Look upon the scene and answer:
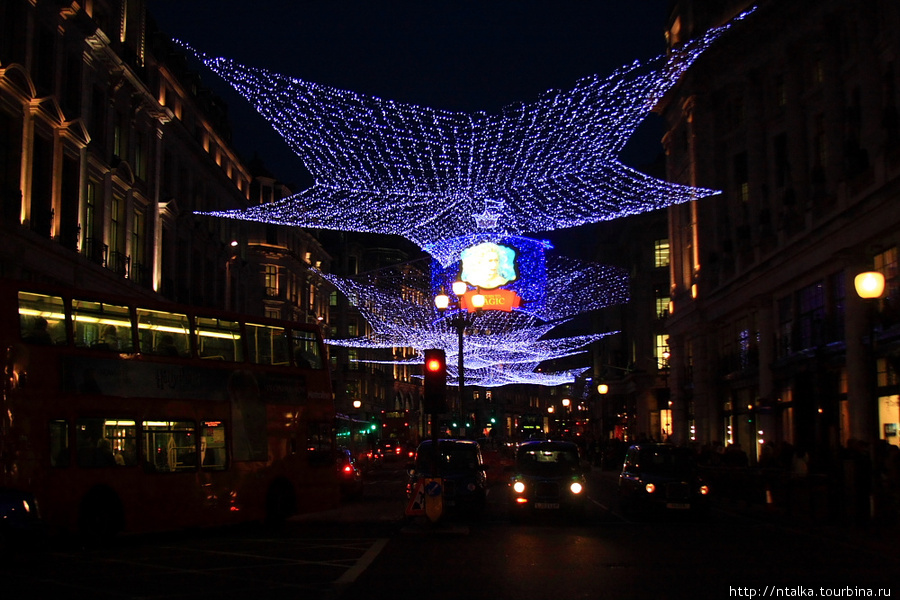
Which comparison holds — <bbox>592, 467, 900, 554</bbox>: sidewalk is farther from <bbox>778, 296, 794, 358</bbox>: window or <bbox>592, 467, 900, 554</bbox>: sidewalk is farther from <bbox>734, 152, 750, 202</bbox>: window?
<bbox>734, 152, 750, 202</bbox>: window

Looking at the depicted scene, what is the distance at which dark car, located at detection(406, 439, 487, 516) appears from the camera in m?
21.2

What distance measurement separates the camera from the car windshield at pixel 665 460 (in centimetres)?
2173

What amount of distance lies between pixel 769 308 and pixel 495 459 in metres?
12.0

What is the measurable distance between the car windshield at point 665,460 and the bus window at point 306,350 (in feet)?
25.0

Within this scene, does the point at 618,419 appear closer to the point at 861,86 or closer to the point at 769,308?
the point at 769,308

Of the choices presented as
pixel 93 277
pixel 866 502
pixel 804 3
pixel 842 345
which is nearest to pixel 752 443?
pixel 842 345

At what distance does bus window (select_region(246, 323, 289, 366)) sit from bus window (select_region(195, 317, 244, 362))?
0.32 metres

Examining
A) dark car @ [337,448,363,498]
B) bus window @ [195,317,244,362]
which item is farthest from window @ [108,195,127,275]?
bus window @ [195,317,244,362]

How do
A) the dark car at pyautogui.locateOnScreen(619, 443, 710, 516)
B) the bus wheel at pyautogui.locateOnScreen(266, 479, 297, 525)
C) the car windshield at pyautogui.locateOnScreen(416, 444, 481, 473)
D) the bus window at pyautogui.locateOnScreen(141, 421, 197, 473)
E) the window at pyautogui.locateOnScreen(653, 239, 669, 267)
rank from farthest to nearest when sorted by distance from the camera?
the window at pyautogui.locateOnScreen(653, 239, 669, 267)
the car windshield at pyautogui.locateOnScreen(416, 444, 481, 473)
the dark car at pyautogui.locateOnScreen(619, 443, 710, 516)
the bus wheel at pyautogui.locateOnScreen(266, 479, 297, 525)
the bus window at pyautogui.locateOnScreen(141, 421, 197, 473)

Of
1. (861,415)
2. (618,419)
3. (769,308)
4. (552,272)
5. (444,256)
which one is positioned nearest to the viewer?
(861,415)

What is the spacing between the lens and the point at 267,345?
65.2ft

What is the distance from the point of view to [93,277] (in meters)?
33.0

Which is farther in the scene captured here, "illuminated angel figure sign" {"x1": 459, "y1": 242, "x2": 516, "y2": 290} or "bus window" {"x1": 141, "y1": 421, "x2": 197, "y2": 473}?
"illuminated angel figure sign" {"x1": 459, "y1": 242, "x2": 516, "y2": 290}

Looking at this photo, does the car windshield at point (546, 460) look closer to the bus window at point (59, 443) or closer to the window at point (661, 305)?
the bus window at point (59, 443)
